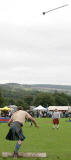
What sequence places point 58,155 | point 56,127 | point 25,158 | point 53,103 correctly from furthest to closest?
point 53,103 < point 56,127 < point 58,155 < point 25,158

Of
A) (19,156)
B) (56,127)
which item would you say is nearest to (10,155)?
(19,156)

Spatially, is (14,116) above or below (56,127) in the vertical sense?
above

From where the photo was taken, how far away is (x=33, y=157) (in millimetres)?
10891

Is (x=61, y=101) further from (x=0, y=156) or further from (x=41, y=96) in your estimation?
(x=0, y=156)

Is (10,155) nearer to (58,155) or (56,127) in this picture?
(58,155)

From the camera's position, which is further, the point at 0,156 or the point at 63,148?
the point at 63,148

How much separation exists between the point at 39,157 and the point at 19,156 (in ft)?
1.85

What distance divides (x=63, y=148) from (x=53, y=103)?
6445 inches

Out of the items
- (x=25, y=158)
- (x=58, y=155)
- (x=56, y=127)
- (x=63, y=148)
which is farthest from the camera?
(x=56, y=127)

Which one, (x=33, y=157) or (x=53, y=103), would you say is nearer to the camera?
(x=33, y=157)

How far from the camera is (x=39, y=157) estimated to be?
1088cm

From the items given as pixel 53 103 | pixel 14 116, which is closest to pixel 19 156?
pixel 14 116

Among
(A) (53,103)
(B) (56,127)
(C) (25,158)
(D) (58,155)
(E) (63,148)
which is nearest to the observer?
(C) (25,158)

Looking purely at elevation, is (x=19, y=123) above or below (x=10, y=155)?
above
